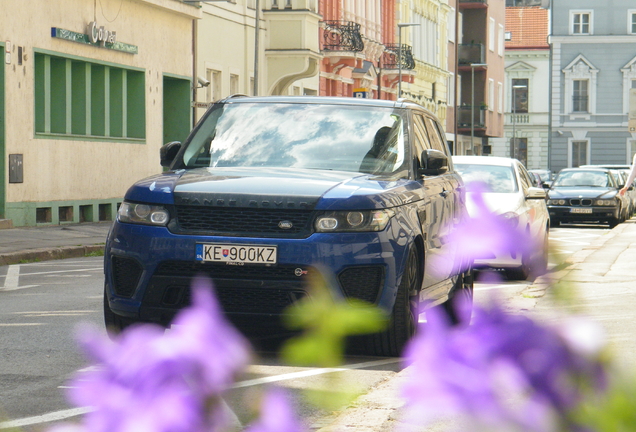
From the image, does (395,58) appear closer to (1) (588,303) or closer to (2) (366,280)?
(2) (366,280)

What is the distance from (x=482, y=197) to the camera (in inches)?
39.6

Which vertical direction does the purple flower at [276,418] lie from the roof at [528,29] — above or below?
below

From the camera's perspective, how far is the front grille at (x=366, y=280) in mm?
6809

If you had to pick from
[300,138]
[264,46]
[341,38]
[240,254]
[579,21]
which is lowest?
[240,254]

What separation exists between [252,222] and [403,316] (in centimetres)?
105

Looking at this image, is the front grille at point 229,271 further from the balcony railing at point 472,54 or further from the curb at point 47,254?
the balcony railing at point 472,54

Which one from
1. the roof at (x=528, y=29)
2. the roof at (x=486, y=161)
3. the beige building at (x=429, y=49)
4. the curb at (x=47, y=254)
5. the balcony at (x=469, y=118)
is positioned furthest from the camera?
the roof at (x=528, y=29)

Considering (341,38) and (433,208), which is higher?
(341,38)

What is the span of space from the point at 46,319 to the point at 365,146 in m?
2.90

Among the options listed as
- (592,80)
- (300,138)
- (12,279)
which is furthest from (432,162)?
(592,80)

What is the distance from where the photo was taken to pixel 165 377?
0.76 metres

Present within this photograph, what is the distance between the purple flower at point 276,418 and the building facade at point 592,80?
7974 centimetres

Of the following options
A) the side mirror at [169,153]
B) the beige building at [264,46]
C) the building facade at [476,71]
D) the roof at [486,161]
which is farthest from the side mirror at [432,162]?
the building facade at [476,71]

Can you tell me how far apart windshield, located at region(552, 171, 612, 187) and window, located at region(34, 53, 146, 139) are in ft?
36.9
